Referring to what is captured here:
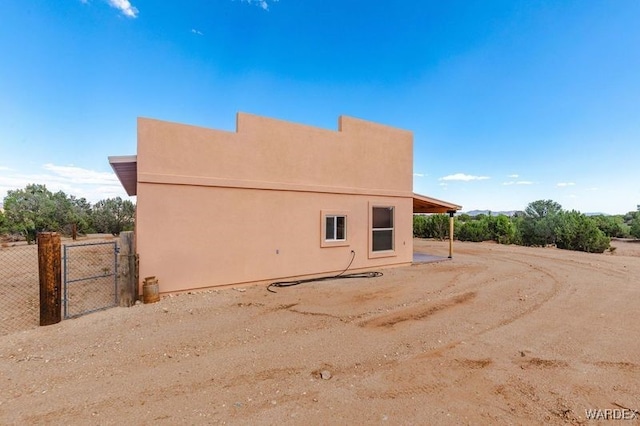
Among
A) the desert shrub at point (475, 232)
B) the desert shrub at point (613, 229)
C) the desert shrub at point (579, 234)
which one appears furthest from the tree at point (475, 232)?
the desert shrub at point (613, 229)

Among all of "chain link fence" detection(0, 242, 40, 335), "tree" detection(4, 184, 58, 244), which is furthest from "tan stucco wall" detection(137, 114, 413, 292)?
"tree" detection(4, 184, 58, 244)

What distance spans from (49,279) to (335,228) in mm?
6998

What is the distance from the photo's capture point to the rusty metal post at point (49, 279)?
193 inches

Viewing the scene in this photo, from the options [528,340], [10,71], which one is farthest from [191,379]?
[10,71]

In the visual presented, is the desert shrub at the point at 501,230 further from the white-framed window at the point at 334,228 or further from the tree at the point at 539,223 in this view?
the white-framed window at the point at 334,228

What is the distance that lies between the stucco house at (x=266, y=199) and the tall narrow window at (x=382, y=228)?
4 cm

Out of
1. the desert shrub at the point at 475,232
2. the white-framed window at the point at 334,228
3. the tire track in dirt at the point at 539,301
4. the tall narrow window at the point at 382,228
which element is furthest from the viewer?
the desert shrub at the point at 475,232

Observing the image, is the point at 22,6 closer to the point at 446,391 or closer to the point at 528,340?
the point at 446,391

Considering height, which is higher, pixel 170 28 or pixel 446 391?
pixel 170 28

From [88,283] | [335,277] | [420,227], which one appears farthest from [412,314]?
[420,227]

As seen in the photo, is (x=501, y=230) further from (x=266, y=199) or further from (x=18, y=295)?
(x=18, y=295)

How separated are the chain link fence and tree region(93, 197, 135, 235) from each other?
1211cm

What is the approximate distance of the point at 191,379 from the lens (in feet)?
11.0

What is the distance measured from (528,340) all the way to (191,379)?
5.12 metres
